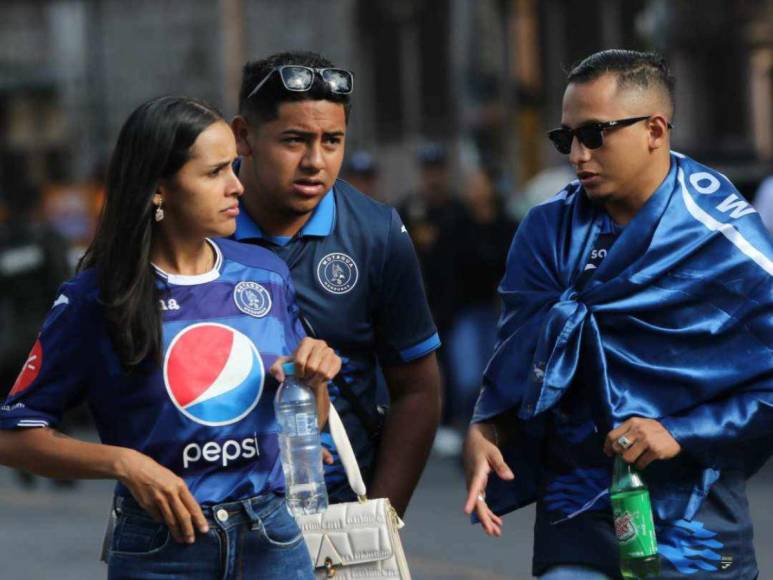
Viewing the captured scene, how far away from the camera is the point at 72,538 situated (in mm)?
10523

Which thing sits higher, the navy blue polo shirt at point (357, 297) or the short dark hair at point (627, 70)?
the short dark hair at point (627, 70)

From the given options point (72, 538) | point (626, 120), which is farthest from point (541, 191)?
point (626, 120)

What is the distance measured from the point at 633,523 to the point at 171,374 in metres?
1.11

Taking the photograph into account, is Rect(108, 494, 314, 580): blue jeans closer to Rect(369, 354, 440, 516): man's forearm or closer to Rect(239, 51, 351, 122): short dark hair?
Rect(369, 354, 440, 516): man's forearm

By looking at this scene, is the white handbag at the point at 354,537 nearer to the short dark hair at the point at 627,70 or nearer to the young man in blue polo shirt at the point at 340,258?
the young man in blue polo shirt at the point at 340,258

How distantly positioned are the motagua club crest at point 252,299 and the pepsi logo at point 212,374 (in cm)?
7

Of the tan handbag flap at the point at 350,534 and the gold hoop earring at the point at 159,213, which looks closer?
the gold hoop earring at the point at 159,213

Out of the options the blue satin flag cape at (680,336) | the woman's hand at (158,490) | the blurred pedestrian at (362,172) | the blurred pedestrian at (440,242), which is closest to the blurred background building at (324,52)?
the blurred pedestrian at (440,242)

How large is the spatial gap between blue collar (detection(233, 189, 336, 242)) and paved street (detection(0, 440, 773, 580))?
12.6 feet

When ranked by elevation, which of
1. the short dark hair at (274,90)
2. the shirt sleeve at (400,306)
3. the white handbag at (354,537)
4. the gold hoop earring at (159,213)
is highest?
the short dark hair at (274,90)

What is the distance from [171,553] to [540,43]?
29351 millimetres

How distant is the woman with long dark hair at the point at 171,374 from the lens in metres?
4.22

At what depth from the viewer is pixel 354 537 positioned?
4680 millimetres

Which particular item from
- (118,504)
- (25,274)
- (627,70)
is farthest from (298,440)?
(25,274)
